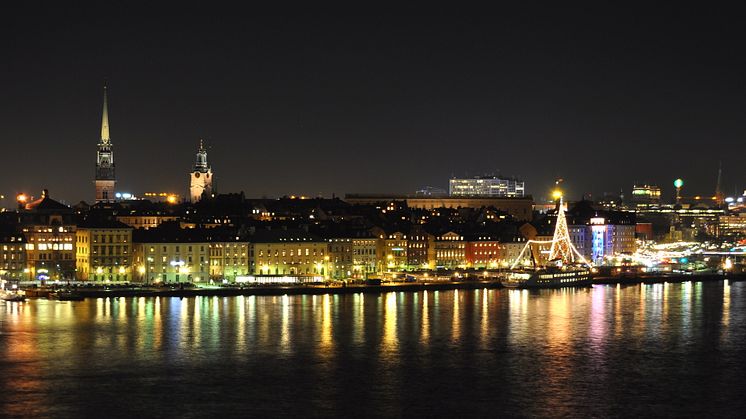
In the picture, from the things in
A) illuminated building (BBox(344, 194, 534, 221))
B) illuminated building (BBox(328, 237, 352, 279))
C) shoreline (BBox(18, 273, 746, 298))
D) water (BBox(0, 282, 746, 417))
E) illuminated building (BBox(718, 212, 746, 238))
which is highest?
illuminated building (BBox(344, 194, 534, 221))

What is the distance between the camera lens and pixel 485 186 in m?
78.8

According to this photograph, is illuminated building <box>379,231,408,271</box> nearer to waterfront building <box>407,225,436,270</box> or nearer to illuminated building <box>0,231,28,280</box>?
waterfront building <box>407,225,436,270</box>

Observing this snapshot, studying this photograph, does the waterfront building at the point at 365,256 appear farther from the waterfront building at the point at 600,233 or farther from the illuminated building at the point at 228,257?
the waterfront building at the point at 600,233

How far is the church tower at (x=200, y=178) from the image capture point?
55.2 meters

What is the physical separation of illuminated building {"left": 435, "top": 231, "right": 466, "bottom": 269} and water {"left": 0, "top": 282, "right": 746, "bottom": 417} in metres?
11.3

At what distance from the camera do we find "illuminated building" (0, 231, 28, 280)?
107 ft

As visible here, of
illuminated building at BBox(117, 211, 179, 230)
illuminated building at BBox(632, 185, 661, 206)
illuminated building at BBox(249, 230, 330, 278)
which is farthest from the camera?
illuminated building at BBox(632, 185, 661, 206)

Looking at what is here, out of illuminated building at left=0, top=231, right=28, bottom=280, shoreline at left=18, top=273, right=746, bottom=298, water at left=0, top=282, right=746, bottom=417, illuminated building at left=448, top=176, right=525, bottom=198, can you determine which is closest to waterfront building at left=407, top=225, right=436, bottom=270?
shoreline at left=18, top=273, right=746, bottom=298

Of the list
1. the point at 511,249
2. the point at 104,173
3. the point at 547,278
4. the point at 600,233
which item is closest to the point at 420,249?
the point at 511,249

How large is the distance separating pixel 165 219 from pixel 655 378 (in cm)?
2703

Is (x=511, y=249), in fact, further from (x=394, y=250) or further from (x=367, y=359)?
(x=367, y=359)

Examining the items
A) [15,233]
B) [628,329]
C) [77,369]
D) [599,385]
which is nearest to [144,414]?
[77,369]

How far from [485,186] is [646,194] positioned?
18.5m

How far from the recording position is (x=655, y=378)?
57.8 feet
